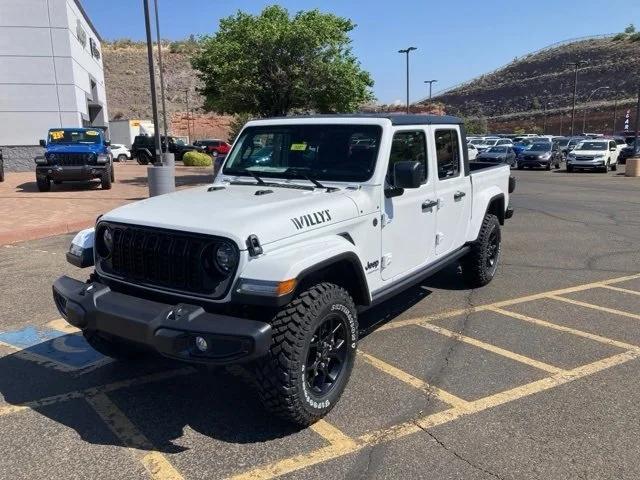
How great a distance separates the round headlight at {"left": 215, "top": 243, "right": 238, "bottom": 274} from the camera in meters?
3.19

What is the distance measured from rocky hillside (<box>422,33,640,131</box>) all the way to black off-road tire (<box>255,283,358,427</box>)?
7705 centimetres

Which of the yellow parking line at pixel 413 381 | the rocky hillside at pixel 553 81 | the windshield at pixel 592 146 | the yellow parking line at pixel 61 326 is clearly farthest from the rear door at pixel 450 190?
the rocky hillside at pixel 553 81

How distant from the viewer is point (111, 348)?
4293mm

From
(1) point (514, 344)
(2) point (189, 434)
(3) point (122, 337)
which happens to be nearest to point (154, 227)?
(3) point (122, 337)

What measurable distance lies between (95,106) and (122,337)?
37.4m

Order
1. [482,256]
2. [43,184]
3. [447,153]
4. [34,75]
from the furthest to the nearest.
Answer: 1. [34,75]
2. [43,184]
3. [482,256]
4. [447,153]

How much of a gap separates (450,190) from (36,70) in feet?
93.6

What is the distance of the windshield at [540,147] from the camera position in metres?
29.8

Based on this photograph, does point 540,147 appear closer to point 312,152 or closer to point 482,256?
point 482,256

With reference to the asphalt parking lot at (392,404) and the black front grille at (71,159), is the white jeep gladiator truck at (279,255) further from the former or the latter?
the black front grille at (71,159)

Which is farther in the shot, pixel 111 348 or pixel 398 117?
pixel 398 117

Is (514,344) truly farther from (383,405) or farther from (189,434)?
(189,434)

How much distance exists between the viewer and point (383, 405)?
12.3 feet

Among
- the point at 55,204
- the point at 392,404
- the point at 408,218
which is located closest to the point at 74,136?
the point at 55,204
